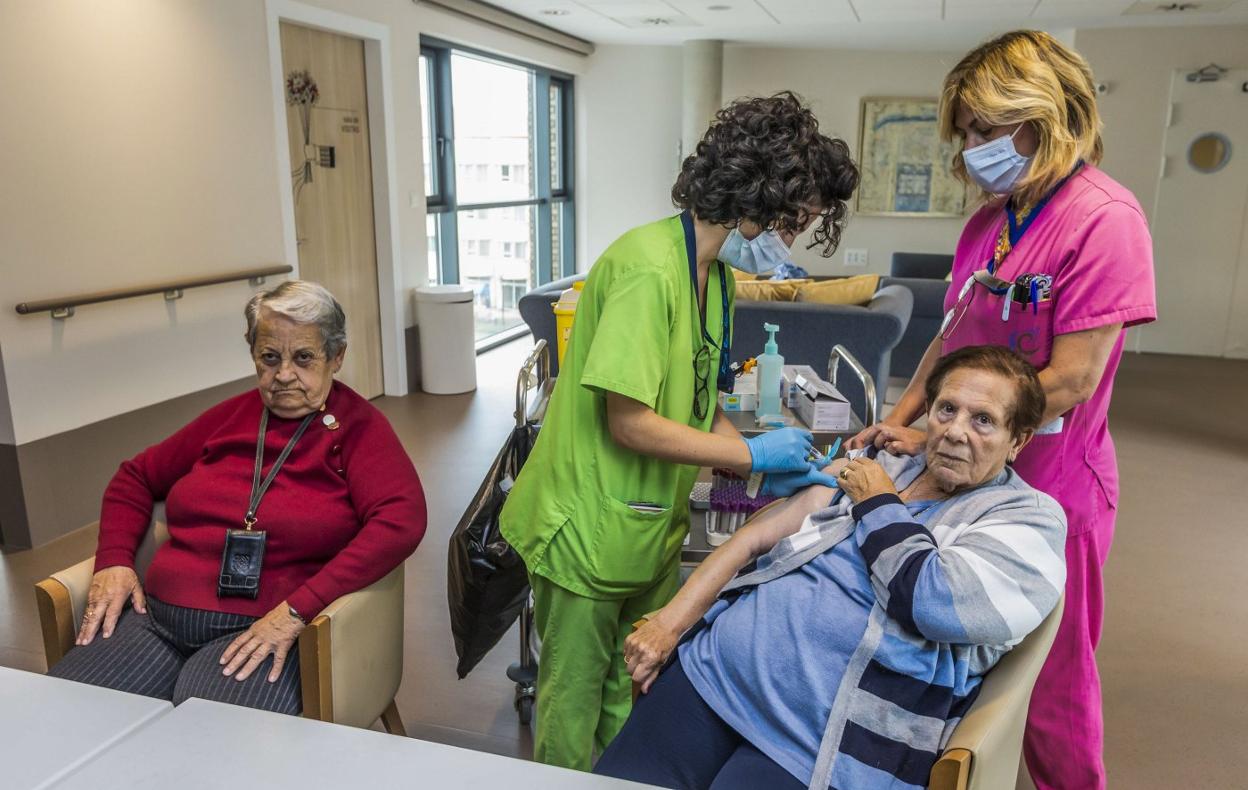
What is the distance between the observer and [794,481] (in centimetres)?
151

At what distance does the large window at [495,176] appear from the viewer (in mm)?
5883

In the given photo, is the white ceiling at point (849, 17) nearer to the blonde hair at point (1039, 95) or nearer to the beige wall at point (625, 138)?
the beige wall at point (625, 138)

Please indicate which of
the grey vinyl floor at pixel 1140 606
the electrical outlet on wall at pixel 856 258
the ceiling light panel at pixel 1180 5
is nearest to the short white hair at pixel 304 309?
the grey vinyl floor at pixel 1140 606

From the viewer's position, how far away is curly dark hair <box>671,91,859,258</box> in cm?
134

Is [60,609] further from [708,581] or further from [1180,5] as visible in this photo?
[1180,5]

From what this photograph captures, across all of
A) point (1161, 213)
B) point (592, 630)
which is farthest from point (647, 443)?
point (1161, 213)

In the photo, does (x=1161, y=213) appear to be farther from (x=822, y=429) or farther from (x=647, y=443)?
(x=647, y=443)

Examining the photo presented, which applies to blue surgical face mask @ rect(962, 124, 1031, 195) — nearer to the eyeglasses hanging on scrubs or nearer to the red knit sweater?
the eyeglasses hanging on scrubs

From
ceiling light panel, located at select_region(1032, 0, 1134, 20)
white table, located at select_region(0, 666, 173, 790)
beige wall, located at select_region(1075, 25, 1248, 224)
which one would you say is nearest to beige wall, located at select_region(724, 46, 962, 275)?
beige wall, located at select_region(1075, 25, 1248, 224)

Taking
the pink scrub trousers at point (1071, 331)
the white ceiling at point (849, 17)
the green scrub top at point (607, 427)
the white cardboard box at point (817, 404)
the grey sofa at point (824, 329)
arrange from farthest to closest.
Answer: the white ceiling at point (849, 17)
the grey sofa at point (824, 329)
the white cardboard box at point (817, 404)
the pink scrub trousers at point (1071, 331)
the green scrub top at point (607, 427)

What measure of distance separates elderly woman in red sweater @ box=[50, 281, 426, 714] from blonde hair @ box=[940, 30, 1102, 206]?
1198 millimetres

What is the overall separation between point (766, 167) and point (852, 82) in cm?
715

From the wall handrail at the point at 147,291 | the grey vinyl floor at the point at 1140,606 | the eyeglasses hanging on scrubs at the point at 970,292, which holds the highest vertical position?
the eyeglasses hanging on scrubs at the point at 970,292

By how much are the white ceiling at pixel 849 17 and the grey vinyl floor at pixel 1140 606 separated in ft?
8.68
